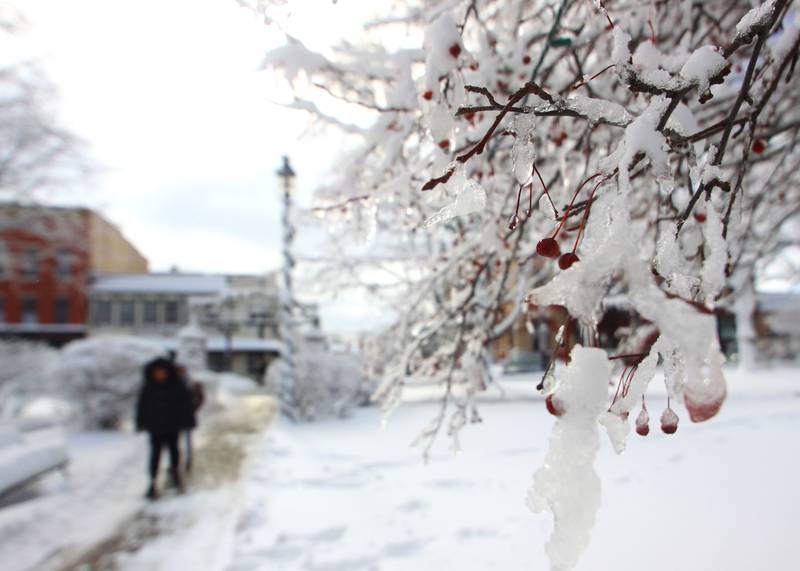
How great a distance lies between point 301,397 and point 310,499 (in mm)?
6220

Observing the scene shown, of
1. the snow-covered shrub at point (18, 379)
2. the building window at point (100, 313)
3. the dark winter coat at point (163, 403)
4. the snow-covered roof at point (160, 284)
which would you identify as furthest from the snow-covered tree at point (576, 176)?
the building window at point (100, 313)

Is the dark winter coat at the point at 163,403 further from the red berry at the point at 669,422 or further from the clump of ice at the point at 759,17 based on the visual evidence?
the clump of ice at the point at 759,17

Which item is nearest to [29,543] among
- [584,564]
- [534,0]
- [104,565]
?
[104,565]

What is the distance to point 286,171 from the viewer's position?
10.5 metres

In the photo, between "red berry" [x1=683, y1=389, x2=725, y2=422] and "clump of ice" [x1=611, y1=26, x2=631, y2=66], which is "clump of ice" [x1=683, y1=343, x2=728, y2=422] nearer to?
"red berry" [x1=683, y1=389, x2=725, y2=422]

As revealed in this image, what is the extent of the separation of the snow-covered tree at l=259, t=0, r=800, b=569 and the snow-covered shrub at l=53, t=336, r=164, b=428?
8.61 meters

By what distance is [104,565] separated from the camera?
4.07 m

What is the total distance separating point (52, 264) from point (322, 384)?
297 inches

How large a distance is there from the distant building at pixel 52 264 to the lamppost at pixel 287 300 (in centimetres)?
526

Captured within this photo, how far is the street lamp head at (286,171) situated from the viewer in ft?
33.9

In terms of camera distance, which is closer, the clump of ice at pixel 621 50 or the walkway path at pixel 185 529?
the clump of ice at pixel 621 50

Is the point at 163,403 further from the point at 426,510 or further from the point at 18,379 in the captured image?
the point at 18,379

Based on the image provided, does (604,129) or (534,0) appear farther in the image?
(534,0)

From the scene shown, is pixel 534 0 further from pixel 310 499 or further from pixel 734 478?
pixel 310 499
